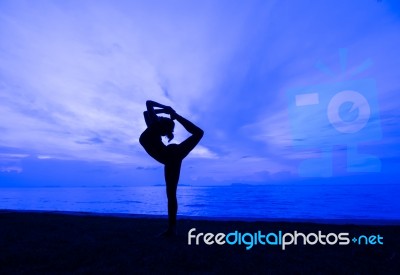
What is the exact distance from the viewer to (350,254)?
11.3ft

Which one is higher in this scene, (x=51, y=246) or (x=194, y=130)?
(x=194, y=130)

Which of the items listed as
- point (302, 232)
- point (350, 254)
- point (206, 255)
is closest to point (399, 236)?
point (302, 232)

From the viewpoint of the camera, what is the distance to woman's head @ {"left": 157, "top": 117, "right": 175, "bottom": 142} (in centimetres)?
435

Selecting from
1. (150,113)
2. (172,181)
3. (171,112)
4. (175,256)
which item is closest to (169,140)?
(171,112)

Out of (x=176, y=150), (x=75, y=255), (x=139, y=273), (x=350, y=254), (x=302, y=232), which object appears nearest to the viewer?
(x=139, y=273)

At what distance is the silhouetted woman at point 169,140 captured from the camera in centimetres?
432

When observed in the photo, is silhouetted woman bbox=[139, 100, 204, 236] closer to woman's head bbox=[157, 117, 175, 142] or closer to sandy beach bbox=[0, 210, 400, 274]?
woman's head bbox=[157, 117, 175, 142]

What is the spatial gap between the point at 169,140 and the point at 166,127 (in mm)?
263

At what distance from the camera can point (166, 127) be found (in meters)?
4.43

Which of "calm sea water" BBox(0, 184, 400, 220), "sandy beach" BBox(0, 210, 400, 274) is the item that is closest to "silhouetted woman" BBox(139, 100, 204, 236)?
"sandy beach" BBox(0, 210, 400, 274)

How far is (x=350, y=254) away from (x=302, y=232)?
171 centimetres

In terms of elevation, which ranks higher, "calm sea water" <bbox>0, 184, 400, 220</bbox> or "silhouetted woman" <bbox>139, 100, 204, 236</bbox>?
"silhouetted woman" <bbox>139, 100, 204, 236</bbox>

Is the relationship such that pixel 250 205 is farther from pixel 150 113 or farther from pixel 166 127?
pixel 150 113

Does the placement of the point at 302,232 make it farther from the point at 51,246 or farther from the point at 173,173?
the point at 51,246
